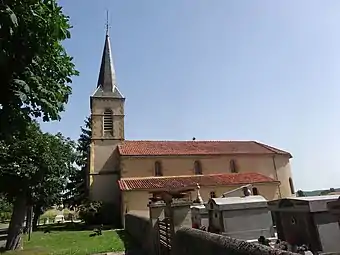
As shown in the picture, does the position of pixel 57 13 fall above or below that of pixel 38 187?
above

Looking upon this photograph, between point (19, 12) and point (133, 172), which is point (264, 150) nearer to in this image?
point (133, 172)

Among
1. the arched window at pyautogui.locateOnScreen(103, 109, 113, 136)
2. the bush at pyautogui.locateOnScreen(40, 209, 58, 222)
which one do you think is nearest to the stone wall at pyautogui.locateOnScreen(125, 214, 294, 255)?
the arched window at pyautogui.locateOnScreen(103, 109, 113, 136)

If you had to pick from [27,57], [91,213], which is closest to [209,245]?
[27,57]

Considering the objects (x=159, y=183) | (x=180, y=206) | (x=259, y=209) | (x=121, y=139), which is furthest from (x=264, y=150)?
(x=180, y=206)

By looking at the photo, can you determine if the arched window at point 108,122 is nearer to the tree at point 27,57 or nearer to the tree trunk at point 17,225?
the tree trunk at point 17,225

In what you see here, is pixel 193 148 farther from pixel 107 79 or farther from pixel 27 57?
pixel 27 57

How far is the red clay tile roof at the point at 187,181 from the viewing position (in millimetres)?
26691

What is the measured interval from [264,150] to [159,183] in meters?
16.0

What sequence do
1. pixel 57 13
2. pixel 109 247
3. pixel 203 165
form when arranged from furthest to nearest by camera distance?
1. pixel 203 165
2. pixel 109 247
3. pixel 57 13

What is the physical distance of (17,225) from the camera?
50.2 ft

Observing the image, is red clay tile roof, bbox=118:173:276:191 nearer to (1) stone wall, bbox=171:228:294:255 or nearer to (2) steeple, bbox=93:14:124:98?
(2) steeple, bbox=93:14:124:98

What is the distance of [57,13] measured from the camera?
6.43 meters

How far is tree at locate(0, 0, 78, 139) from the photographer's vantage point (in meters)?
5.60

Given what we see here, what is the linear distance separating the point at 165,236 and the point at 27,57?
6.77 m
